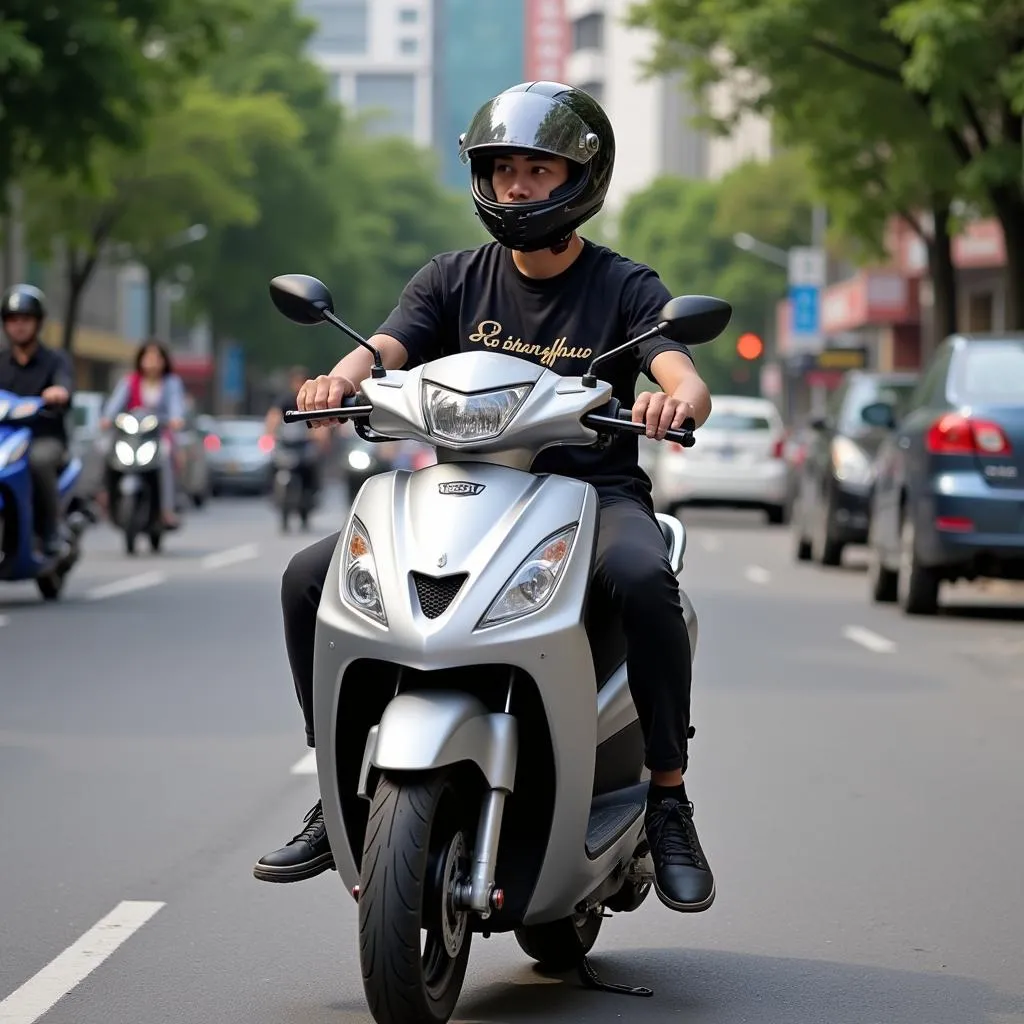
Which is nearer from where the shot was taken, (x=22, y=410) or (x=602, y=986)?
(x=602, y=986)

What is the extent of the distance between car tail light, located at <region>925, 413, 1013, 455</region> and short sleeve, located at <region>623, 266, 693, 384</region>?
952 centimetres

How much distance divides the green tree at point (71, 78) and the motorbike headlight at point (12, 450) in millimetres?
5838

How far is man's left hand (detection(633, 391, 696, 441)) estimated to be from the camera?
4941 mm

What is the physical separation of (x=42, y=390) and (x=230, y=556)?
293 inches

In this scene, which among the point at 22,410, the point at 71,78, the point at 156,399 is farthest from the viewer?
the point at 71,78

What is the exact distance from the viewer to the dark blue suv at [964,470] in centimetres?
1458

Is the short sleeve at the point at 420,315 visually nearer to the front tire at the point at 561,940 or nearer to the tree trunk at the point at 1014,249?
the front tire at the point at 561,940

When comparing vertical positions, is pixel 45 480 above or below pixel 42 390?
below

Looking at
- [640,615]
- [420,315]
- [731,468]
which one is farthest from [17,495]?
[731,468]

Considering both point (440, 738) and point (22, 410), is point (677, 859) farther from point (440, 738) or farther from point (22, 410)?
point (22, 410)

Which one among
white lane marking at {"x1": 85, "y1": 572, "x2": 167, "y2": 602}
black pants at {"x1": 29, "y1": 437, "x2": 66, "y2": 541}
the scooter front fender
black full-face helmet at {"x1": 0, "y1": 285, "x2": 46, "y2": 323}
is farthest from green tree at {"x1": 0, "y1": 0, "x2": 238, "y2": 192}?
the scooter front fender

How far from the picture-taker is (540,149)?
5141 mm

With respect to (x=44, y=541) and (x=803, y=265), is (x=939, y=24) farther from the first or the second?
(x=803, y=265)

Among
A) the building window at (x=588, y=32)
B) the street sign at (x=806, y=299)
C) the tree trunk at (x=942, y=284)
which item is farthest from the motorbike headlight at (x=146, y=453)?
the building window at (x=588, y=32)
